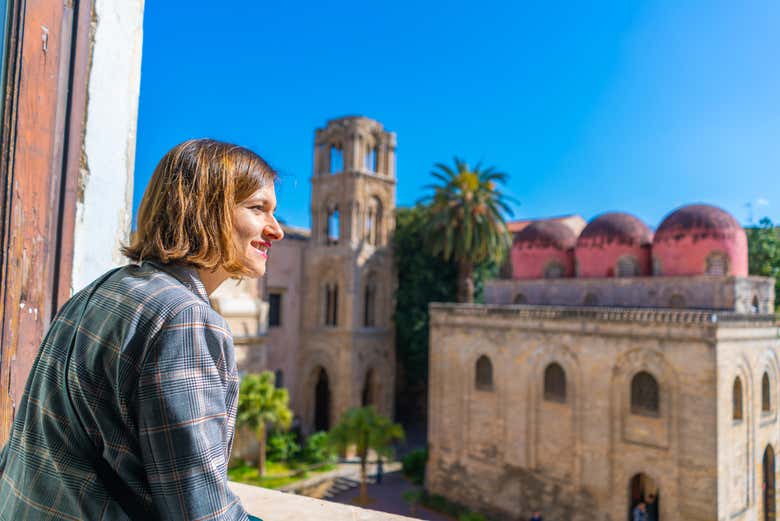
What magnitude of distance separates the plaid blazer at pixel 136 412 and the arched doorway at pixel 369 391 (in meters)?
25.8

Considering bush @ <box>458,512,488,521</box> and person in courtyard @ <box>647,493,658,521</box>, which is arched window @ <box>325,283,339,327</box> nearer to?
bush @ <box>458,512,488,521</box>

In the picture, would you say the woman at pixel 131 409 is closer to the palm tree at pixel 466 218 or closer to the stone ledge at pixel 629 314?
the stone ledge at pixel 629 314

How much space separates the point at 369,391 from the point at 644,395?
14048 millimetres

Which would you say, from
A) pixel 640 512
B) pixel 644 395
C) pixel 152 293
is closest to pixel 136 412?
pixel 152 293

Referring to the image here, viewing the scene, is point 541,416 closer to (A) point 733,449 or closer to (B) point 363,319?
(A) point 733,449

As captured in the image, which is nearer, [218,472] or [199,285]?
[218,472]

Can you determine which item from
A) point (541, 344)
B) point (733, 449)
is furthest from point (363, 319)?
point (733, 449)

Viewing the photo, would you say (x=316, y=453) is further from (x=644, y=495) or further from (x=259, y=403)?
(x=644, y=495)

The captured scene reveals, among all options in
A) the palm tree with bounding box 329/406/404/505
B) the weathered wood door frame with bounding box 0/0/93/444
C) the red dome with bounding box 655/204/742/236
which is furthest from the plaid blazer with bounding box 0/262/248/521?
the red dome with bounding box 655/204/742/236

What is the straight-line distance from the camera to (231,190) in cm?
139

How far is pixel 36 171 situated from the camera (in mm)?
2119

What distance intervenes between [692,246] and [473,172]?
9113mm

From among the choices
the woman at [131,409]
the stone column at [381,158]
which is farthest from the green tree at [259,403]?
the woman at [131,409]

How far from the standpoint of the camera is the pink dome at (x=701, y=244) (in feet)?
62.0
